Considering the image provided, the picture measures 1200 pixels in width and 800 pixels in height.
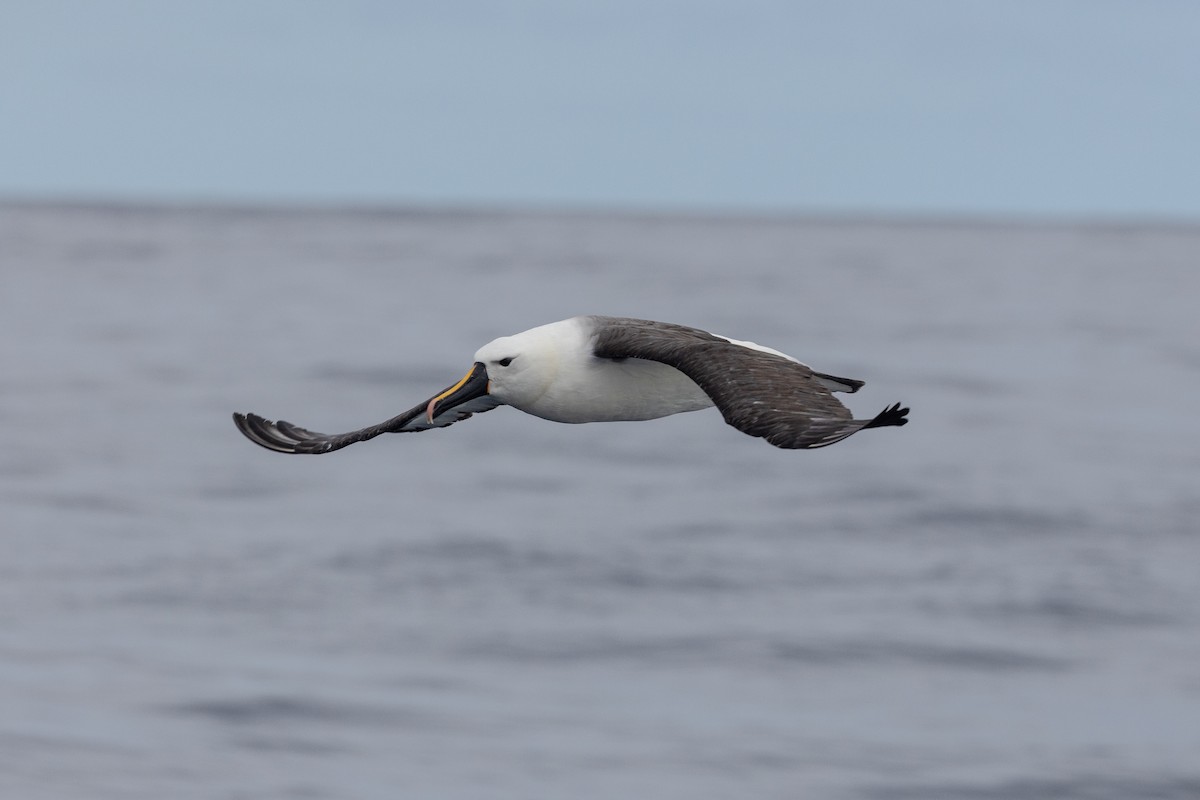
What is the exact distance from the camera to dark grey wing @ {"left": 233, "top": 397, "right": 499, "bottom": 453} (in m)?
13.0

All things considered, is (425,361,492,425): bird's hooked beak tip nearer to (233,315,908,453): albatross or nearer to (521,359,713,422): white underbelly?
(233,315,908,453): albatross

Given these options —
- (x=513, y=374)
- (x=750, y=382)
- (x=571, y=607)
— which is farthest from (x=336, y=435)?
(x=571, y=607)

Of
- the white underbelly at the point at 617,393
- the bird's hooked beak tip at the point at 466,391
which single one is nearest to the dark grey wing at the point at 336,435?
the bird's hooked beak tip at the point at 466,391

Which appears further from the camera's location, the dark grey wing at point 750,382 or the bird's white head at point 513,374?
the bird's white head at point 513,374

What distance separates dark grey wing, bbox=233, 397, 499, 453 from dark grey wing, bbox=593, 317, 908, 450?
129cm

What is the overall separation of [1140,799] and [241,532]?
84.5 feet

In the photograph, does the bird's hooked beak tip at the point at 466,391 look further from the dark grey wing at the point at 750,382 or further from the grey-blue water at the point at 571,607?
the grey-blue water at the point at 571,607

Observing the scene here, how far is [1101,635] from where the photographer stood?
37.3 metres

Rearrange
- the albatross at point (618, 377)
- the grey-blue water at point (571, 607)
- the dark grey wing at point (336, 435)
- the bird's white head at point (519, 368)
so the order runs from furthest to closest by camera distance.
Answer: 1. the grey-blue water at point (571, 607)
2. the dark grey wing at point (336, 435)
3. the bird's white head at point (519, 368)
4. the albatross at point (618, 377)

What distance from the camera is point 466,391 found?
12492 mm

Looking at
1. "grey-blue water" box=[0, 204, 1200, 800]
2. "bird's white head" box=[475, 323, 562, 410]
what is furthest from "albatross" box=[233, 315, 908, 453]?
"grey-blue water" box=[0, 204, 1200, 800]

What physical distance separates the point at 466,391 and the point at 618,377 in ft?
3.50

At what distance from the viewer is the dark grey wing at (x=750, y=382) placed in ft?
35.5

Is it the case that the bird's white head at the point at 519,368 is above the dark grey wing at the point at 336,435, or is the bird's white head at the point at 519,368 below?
above
